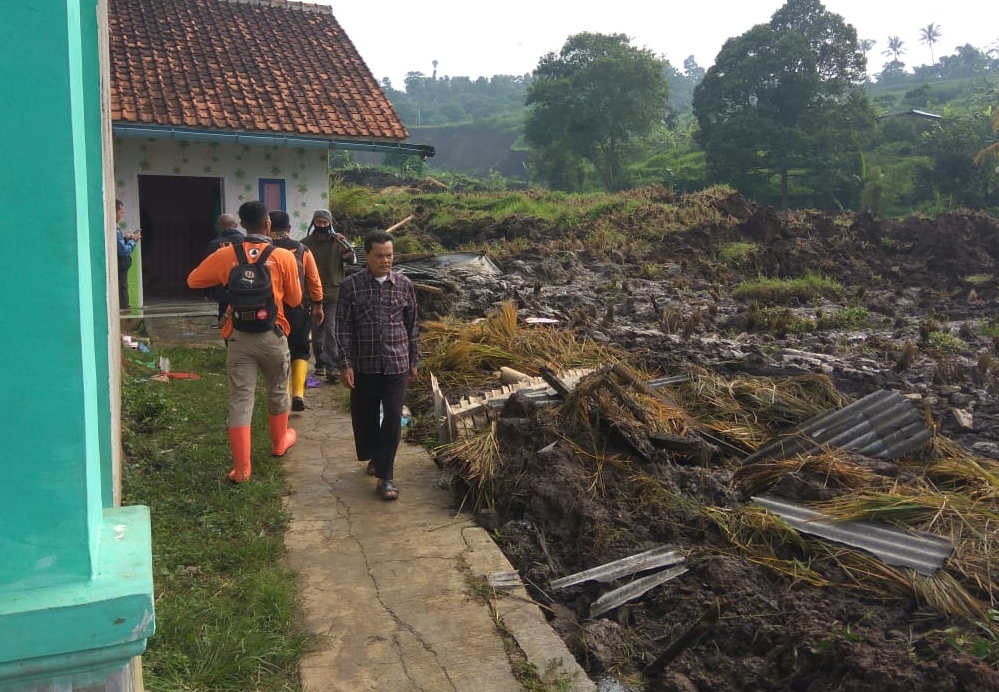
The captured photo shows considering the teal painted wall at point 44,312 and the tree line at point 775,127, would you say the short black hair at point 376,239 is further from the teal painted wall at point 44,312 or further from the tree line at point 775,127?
the tree line at point 775,127

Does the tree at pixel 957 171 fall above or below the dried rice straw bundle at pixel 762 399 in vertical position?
above

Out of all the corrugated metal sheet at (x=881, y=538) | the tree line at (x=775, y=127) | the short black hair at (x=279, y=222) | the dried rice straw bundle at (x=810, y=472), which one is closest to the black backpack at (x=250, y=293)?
the short black hair at (x=279, y=222)

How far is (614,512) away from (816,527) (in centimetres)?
113

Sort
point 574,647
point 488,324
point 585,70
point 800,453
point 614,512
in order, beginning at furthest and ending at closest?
1. point 585,70
2. point 488,324
3. point 800,453
4. point 614,512
5. point 574,647

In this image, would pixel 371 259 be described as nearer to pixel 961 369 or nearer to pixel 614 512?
pixel 614 512

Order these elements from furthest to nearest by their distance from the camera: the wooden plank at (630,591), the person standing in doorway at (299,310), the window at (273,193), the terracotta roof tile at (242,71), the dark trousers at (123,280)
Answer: the window at (273,193) < the terracotta roof tile at (242,71) < the dark trousers at (123,280) < the person standing in doorway at (299,310) < the wooden plank at (630,591)

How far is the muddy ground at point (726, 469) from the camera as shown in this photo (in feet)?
11.2

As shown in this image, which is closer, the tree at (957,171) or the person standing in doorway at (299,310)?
the person standing in doorway at (299,310)

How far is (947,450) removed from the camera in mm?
5945

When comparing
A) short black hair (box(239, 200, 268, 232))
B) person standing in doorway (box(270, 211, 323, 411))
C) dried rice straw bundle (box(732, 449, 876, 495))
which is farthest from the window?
dried rice straw bundle (box(732, 449, 876, 495))

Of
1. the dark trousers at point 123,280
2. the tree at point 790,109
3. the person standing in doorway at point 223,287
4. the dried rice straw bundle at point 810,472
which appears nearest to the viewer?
the dried rice straw bundle at point 810,472

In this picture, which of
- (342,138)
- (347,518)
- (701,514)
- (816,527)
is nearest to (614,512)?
(701,514)

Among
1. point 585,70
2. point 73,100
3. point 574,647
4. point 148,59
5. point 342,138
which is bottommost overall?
point 574,647

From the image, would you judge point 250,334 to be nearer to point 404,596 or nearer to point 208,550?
point 208,550
